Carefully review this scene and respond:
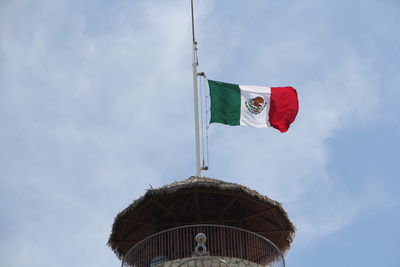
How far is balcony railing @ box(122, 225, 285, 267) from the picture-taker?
74.3 feet

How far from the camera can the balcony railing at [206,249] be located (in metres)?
22.6

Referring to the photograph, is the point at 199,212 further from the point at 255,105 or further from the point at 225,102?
the point at 255,105

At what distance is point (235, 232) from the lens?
77.6 feet

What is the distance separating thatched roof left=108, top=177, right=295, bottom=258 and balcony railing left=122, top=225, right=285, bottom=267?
2.55ft

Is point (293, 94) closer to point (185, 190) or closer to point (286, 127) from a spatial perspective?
point (286, 127)

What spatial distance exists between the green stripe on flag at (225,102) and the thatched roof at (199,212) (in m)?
3.95

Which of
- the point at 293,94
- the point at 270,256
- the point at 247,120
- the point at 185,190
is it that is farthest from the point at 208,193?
the point at 293,94

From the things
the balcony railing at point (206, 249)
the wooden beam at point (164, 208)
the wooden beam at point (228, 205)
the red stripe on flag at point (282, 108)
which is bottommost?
the balcony railing at point (206, 249)

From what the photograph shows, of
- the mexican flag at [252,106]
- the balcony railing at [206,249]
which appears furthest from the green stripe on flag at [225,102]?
the balcony railing at [206,249]

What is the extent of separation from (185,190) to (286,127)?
242 inches

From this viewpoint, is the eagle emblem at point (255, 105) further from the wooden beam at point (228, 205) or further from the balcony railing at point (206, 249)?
the balcony railing at point (206, 249)

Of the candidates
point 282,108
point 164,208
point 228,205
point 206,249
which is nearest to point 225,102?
point 282,108

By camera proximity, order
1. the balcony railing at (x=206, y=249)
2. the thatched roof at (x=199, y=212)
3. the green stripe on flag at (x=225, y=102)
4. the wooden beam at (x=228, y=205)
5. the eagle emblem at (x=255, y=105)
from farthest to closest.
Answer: the eagle emblem at (x=255, y=105) < the green stripe on flag at (x=225, y=102) < the wooden beam at (x=228, y=205) < the thatched roof at (x=199, y=212) < the balcony railing at (x=206, y=249)

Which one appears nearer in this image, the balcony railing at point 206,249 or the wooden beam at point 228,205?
the balcony railing at point 206,249
